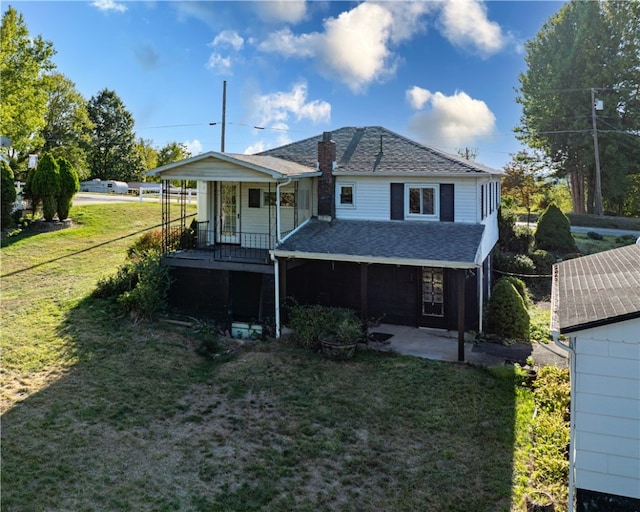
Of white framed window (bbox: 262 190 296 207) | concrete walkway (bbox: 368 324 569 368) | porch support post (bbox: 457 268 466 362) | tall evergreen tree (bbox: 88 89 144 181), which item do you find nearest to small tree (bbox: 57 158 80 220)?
white framed window (bbox: 262 190 296 207)

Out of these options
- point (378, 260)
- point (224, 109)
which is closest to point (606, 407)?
point (378, 260)

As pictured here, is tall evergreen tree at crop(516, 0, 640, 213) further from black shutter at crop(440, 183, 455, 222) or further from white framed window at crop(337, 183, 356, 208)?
white framed window at crop(337, 183, 356, 208)

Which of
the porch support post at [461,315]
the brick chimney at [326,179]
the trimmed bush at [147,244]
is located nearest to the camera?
the porch support post at [461,315]

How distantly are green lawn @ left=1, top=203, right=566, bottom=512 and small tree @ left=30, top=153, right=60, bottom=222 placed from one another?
11010 millimetres

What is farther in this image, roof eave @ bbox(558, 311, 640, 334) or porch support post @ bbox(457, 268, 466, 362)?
porch support post @ bbox(457, 268, 466, 362)

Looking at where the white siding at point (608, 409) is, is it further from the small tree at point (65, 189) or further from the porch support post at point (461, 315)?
the small tree at point (65, 189)

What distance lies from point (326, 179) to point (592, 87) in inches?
1152

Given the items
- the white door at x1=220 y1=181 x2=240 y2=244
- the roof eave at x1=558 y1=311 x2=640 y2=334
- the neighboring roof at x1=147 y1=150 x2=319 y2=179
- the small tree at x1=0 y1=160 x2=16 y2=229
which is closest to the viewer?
the roof eave at x1=558 y1=311 x2=640 y2=334

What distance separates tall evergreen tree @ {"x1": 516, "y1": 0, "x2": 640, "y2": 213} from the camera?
34.7 meters

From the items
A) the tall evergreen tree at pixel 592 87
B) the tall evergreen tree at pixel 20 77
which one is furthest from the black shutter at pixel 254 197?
the tall evergreen tree at pixel 592 87

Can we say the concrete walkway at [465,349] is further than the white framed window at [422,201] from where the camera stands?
No

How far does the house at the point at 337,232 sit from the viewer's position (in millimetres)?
14352

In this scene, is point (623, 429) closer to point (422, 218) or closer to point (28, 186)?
point (422, 218)

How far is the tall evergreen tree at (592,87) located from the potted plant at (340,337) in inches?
1224
